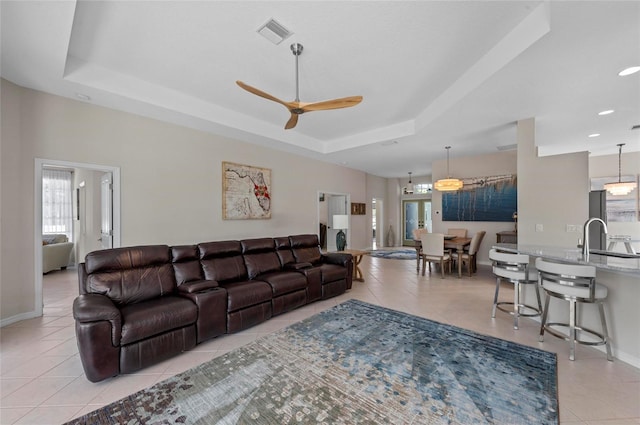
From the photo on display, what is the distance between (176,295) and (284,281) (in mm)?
1273

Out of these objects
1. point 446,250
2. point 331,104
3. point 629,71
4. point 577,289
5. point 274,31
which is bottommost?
point 446,250

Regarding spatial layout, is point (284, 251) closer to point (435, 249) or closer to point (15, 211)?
point (435, 249)

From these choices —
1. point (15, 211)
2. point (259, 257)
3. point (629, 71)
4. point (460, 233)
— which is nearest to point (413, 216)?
point (460, 233)

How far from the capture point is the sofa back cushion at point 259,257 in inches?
148

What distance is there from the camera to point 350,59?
117 inches

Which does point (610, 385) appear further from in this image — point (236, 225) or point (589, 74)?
point (236, 225)

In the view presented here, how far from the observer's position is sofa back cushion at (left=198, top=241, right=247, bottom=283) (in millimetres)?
3373

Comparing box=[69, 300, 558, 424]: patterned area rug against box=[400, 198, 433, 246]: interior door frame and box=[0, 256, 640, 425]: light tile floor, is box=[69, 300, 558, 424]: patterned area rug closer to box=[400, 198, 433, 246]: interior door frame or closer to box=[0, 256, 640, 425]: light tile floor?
box=[0, 256, 640, 425]: light tile floor

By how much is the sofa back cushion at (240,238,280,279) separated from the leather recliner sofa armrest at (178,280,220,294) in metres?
0.76

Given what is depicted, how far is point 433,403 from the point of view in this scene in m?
1.81

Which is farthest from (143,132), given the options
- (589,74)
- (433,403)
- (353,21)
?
(589,74)

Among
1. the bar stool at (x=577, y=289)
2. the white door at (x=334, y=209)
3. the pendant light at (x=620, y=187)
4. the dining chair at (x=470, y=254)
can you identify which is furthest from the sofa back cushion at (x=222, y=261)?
the pendant light at (x=620, y=187)

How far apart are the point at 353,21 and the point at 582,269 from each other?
119 inches

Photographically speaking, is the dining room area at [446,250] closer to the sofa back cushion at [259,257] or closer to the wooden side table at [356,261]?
the wooden side table at [356,261]
